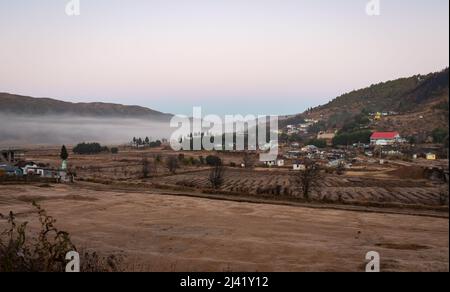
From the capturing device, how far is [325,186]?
43594 mm

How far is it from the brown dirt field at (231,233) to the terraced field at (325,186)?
8685 mm

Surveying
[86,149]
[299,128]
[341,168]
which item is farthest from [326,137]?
[86,149]

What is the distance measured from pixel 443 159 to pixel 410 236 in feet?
43.9

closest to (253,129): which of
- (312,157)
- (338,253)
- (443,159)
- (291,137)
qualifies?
(291,137)

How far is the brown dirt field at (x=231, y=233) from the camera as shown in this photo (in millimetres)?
9758

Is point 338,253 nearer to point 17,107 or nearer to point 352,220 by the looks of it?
point 352,220

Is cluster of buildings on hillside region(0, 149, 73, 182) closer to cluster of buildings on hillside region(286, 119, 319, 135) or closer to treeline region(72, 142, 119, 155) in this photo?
cluster of buildings on hillside region(286, 119, 319, 135)

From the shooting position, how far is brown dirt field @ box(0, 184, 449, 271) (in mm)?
9758

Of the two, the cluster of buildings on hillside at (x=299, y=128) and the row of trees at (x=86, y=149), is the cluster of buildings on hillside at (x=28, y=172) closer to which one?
the cluster of buildings on hillside at (x=299, y=128)

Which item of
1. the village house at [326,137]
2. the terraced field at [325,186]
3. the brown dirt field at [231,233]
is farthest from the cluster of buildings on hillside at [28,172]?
the village house at [326,137]

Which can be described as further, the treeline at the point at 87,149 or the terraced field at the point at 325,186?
the treeline at the point at 87,149

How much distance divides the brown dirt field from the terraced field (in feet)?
28.5

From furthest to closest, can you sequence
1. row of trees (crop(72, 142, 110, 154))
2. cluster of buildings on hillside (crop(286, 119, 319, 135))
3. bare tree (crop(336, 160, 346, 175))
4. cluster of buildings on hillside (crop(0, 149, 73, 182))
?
1. row of trees (crop(72, 142, 110, 154))
2. cluster of buildings on hillside (crop(286, 119, 319, 135))
3. bare tree (crop(336, 160, 346, 175))
4. cluster of buildings on hillside (crop(0, 149, 73, 182))

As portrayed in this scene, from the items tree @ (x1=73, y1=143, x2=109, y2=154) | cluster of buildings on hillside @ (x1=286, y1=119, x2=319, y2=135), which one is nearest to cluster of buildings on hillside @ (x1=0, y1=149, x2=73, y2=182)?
cluster of buildings on hillside @ (x1=286, y1=119, x2=319, y2=135)
